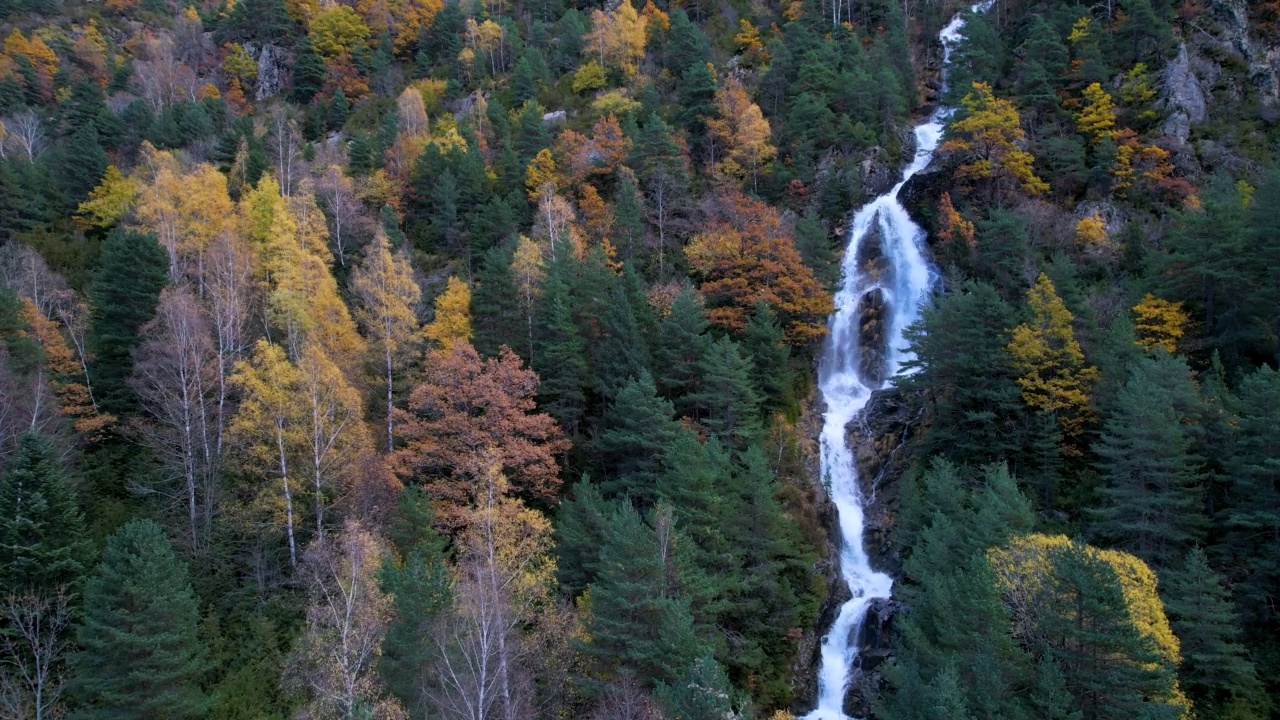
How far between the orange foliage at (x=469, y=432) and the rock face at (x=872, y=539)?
524 inches

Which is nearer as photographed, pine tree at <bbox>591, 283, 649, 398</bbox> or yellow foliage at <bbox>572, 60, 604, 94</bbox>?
pine tree at <bbox>591, 283, 649, 398</bbox>

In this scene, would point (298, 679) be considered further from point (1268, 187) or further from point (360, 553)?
point (1268, 187)

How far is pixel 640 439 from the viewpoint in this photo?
30656mm

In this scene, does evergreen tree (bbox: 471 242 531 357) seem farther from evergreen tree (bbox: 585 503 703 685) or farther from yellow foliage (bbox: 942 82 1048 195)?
yellow foliage (bbox: 942 82 1048 195)

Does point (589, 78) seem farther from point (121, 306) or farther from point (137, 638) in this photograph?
point (137, 638)

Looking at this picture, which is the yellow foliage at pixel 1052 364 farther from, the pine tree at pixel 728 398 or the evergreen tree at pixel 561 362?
the evergreen tree at pixel 561 362

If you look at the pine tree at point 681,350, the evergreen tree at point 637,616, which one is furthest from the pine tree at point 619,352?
the evergreen tree at point 637,616

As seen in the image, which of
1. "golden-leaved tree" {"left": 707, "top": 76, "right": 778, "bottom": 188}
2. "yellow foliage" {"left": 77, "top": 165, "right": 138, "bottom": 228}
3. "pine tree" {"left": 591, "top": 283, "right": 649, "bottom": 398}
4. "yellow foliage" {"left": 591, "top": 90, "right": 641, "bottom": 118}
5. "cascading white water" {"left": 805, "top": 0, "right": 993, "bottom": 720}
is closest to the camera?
"cascading white water" {"left": 805, "top": 0, "right": 993, "bottom": 720}

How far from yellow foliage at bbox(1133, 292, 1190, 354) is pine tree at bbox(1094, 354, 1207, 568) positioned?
555 cm

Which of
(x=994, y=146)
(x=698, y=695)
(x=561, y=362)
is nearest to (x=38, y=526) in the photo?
(x=561, y=362)

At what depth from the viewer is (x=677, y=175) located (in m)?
50.2

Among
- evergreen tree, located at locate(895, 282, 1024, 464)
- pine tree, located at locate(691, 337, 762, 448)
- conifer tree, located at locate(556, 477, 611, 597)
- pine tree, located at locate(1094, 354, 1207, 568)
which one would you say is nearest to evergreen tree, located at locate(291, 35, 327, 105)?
pine tree, located at locate(691, 337, 762, 448)

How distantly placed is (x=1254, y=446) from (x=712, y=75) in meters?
45.7

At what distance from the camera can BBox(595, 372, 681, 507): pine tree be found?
101ft
